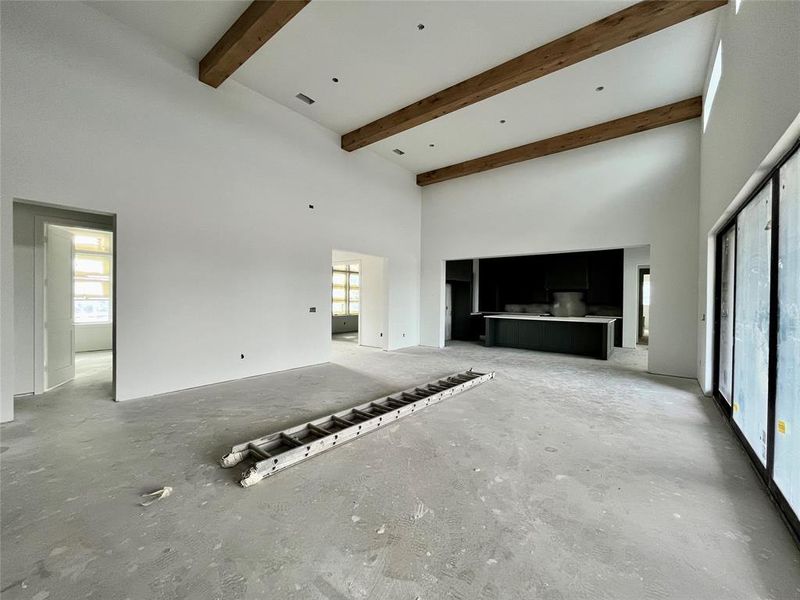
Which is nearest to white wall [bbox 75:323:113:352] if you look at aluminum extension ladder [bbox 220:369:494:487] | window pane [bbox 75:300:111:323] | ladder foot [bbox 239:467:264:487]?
window pane [bbox 75:300:111:323]

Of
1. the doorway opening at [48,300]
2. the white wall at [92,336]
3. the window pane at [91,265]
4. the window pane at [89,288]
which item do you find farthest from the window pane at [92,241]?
the doorway opening at [48,300]

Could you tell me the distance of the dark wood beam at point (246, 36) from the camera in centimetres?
330

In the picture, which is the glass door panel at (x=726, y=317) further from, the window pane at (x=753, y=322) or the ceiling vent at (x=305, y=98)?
the ceiling vent at (x=305, y=98)

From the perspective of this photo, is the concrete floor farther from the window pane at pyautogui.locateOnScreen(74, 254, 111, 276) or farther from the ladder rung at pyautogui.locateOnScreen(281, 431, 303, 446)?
the window pane at pyautogui.locateOnScreen(74, 254, 111, 276)

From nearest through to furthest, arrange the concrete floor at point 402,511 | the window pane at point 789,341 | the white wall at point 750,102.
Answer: the concrete floor at point 402,511
the white wall at point 750,102
the window pane at point 789,341

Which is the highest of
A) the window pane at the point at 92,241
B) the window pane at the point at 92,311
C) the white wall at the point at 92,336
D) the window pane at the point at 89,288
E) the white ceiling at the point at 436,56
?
the white ceiling at the point at 436,56

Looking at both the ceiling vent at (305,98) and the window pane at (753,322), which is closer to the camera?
the window pane at (753,322)

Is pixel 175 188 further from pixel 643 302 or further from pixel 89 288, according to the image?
pixel 643 302

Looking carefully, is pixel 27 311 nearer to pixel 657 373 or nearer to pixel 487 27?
pixel 487 27

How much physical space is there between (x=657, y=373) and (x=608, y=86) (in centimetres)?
465

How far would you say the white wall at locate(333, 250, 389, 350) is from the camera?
311 inches

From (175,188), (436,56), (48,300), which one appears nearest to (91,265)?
(48,300)

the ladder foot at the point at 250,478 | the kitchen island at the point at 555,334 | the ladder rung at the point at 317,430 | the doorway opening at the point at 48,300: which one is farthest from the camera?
the kitchen island at the point at 555,334

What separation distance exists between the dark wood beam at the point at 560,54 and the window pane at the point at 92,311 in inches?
297
